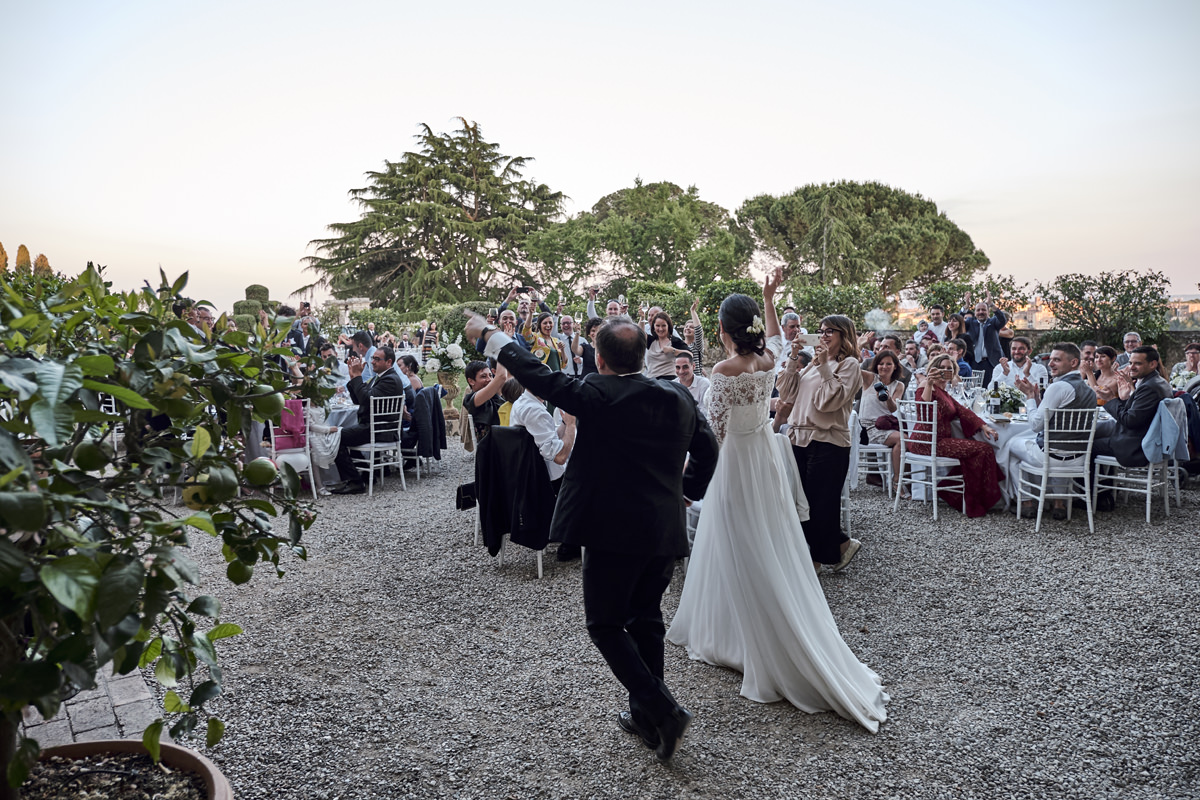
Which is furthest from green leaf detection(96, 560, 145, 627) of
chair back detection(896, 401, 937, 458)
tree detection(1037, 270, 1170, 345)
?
tree detection(1037, 270, 1170, 345)

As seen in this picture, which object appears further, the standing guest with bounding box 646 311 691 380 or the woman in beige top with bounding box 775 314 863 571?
the standing guest with bounding box 646 311 691 380

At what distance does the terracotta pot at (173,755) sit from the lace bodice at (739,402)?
8.34 ft

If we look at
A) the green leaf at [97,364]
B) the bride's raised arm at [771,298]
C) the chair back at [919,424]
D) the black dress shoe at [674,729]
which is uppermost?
the bride's raised arm at [771,298]

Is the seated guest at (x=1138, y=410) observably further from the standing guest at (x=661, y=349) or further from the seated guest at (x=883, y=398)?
the standing guest at (x=661, y=349)

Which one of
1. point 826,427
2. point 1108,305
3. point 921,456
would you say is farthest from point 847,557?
point 1108,305

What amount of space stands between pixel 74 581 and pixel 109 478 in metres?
0.52

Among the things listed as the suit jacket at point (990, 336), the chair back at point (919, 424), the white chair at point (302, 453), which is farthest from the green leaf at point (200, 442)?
the suit jacket at point (990, 336)

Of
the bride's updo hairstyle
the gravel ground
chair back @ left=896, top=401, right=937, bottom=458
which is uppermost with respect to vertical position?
the bride's updo hairstyle

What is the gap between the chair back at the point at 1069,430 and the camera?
589 centimetres

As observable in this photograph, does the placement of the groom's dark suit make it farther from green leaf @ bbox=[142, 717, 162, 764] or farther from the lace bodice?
green leaf @ bbox=[142, 717, 162, 764]

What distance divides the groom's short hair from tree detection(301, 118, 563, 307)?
3303 cm

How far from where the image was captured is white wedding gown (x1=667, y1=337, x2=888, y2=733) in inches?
124

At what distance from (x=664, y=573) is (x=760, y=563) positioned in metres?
0.72

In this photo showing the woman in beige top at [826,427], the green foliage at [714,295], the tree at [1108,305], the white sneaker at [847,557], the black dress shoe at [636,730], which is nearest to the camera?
the black dress shoe at [636,730]
